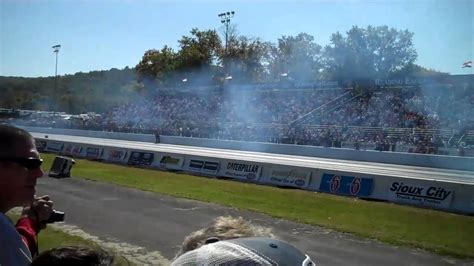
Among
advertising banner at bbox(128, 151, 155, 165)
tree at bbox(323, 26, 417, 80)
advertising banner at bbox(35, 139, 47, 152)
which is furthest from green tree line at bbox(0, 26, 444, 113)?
advertising banner at bbox(128, 151, 155, 165)

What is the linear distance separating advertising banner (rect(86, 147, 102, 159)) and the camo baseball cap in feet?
98.7

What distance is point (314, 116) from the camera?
155 feet

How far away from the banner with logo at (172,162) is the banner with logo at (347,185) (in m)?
9.09

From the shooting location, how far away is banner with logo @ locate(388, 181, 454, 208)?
46.7ft

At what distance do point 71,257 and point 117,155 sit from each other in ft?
91.6

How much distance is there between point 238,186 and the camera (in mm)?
18672

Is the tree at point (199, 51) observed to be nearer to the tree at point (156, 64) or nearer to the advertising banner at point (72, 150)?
the tree at point (156, 64)

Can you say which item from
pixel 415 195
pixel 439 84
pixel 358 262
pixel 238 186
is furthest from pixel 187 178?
pixel 439 84

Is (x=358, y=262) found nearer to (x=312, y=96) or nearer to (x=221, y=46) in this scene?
(x=312, y=96)

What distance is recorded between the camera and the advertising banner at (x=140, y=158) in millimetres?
26312

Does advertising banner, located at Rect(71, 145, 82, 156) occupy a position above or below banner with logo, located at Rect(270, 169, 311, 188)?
below

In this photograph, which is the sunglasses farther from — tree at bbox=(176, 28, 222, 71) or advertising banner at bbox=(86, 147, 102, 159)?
tree at bbox=(176, 28, 222, 71)

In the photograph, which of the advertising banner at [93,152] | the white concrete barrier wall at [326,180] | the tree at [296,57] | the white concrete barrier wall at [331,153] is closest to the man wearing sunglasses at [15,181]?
the white concrete barrier wall at [326,180]

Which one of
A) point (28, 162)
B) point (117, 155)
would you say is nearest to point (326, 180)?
point (117, 155)
